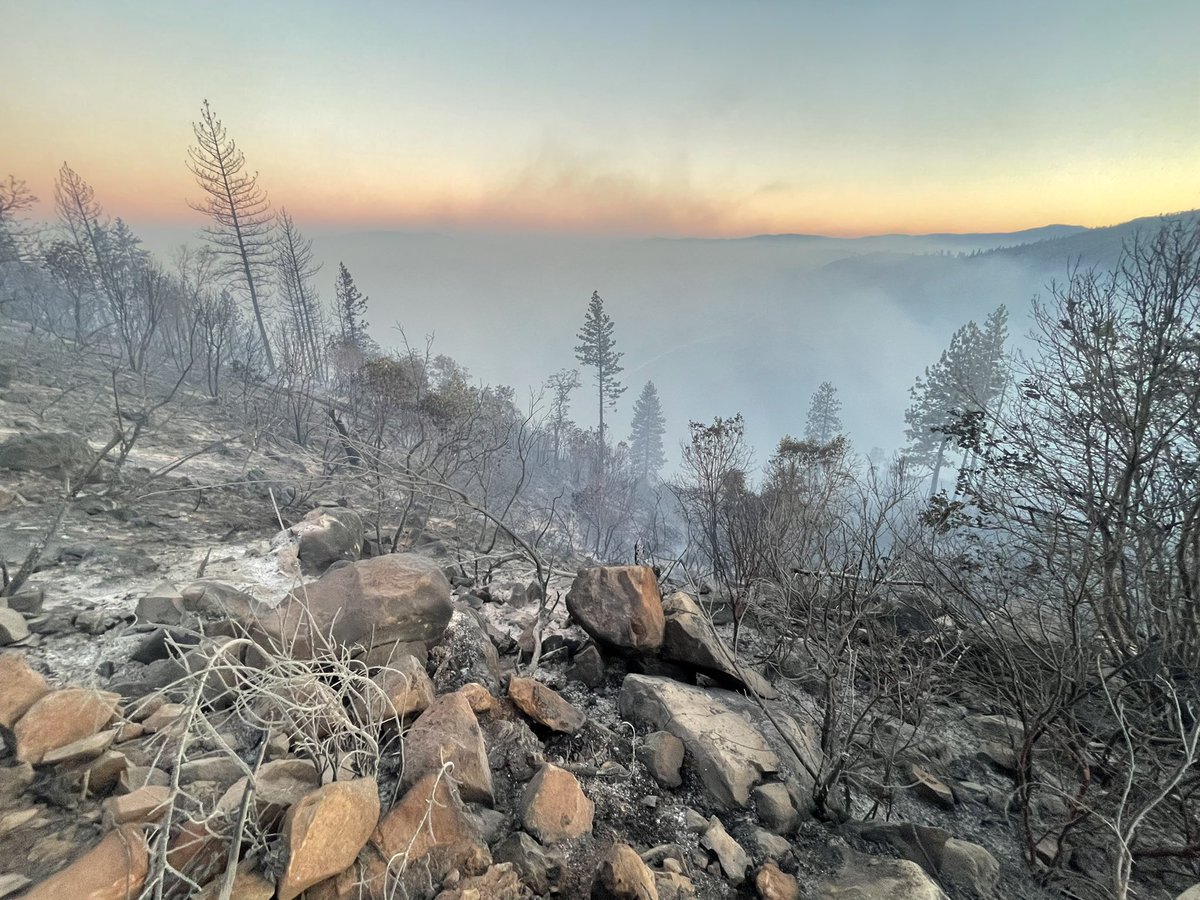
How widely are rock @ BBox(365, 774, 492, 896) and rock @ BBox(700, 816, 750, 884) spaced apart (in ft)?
4.61

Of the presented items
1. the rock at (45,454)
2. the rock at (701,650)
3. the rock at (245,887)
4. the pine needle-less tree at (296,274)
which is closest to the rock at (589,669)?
the rock at (701,650)

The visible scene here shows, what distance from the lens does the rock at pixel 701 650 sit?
15.5 ft

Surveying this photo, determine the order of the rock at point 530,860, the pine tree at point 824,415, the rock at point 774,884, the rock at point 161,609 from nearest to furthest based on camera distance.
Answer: the rock at point 530,860 → the rock at point 774,884 → the rock at point 161,609 → the pine tree at point 824,415

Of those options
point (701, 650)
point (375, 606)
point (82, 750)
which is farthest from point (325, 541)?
point (701, 650)

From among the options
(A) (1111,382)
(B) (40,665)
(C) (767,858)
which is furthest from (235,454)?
(A) (1111,382)

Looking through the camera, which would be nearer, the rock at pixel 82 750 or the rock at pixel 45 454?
the rock at pixel 82 750

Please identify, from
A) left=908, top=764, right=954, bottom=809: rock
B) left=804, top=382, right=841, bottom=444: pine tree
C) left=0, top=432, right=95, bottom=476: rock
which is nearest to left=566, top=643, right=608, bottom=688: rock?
left=908, top=764, right=954, bottom=809: rock

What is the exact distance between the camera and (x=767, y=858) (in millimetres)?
3092

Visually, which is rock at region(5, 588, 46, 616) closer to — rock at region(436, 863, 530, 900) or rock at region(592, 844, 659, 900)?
rock at region(436, 863, 530, 900)

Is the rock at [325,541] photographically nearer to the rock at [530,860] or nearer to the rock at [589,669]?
the rock at [589,669]

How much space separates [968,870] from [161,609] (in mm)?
6526

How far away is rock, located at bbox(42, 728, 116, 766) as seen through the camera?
2.46 meters

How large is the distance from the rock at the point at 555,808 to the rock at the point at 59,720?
2239 mm

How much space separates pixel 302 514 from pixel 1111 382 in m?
12.3
